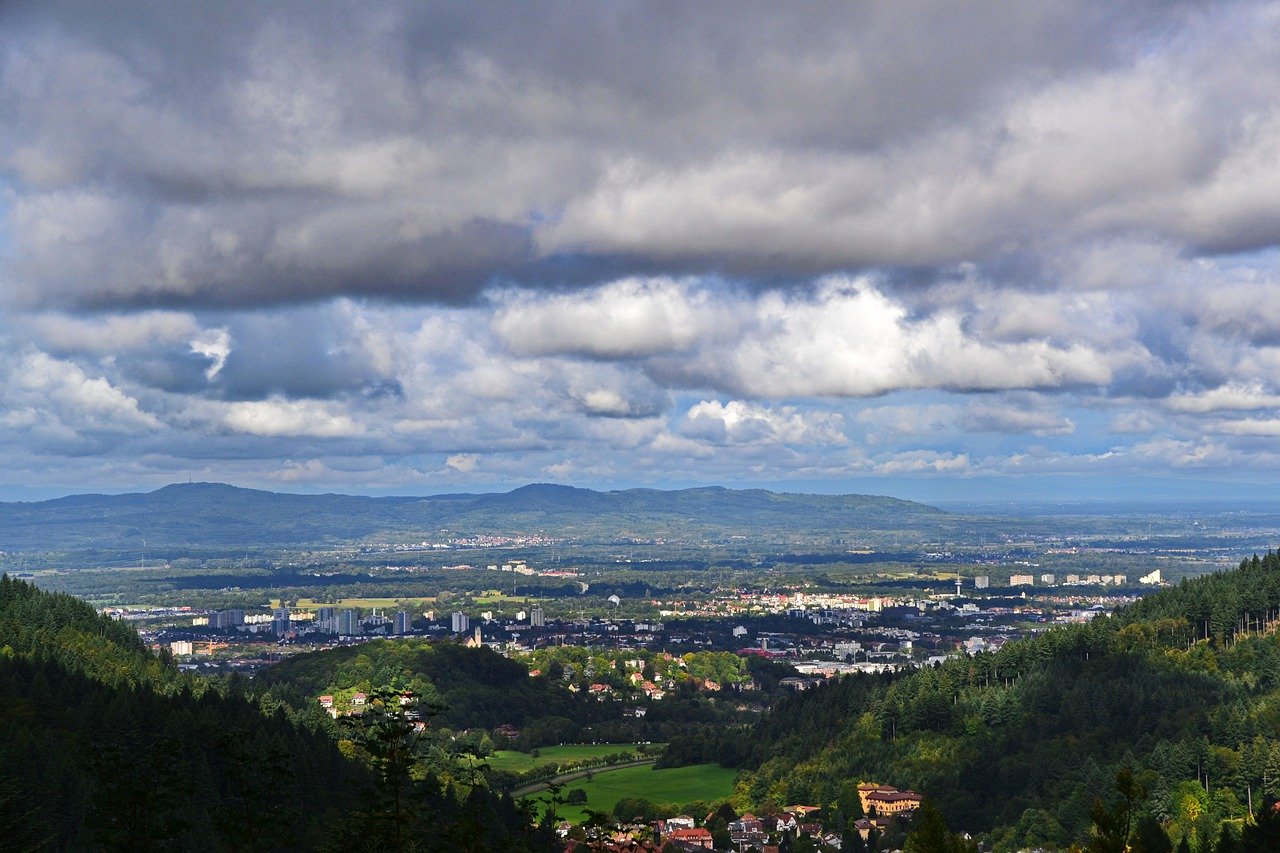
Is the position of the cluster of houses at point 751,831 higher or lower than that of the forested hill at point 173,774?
lower

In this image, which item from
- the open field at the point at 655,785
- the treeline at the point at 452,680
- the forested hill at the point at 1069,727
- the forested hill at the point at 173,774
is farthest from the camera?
the treeline at the point at 452,680

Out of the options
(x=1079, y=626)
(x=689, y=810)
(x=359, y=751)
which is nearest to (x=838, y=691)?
(x=1079, y=626)

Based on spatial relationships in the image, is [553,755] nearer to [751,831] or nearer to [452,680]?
[452,680]

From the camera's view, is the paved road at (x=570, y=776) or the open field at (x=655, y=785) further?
the paved road at (x=570, y=776)

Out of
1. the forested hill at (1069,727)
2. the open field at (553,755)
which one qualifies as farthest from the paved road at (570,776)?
the open field at (553,755)

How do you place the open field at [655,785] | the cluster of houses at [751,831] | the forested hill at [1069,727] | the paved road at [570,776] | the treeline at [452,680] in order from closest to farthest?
the forested hill at [1069,727]
the cluster of houses at [751,831]
the open field at [655,785]
the paved road at [570,776]
the treeline at [452,680]

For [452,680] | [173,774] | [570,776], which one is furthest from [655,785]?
[173,774]

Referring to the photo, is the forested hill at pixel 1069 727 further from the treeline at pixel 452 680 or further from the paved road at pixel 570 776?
the treeline at pixel 452 680
